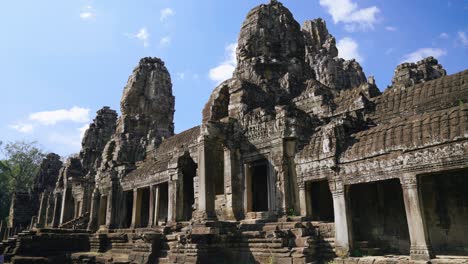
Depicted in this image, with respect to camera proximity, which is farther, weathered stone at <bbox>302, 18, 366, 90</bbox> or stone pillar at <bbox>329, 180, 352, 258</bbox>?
weathered stone at <bbox>302, 18, 366, 90</bbox>

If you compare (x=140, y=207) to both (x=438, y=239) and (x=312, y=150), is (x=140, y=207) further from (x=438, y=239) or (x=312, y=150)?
(x=438, y=239)

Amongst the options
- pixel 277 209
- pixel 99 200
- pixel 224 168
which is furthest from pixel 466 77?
pixel 99 200

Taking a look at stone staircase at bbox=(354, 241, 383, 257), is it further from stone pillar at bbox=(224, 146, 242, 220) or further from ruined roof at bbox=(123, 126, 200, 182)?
ruined roof at bbox=(123, 126, 200, 182)

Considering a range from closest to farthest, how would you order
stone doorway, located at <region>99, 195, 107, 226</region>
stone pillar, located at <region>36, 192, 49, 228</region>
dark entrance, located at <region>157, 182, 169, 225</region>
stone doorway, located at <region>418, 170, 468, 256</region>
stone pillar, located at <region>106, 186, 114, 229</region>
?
1. stone doorway, located at <region>418, 170, 468, 256</region>
2. dark entrance, located at <region>157, 182, 169, 225</region>
3. stone pillar, located at <region>106, 186, 114, 229</region>
4. stone doorway, located at <region>99, 195, 107, 226</region>
5. stone pillar, located at <region>36, 192, 49, 228</region>

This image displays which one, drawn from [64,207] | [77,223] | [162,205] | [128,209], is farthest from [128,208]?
[64,207]

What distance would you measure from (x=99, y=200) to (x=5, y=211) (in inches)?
1362

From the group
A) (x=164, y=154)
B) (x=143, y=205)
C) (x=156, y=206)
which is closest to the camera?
(x=156, y=206)

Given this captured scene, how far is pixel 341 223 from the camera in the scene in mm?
9555

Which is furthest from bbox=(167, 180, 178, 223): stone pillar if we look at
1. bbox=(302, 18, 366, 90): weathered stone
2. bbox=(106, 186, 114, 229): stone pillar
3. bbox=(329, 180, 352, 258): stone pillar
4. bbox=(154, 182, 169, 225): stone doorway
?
bbox=(302, 18, 366, 90): weathered stone

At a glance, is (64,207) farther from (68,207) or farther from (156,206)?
(156,206)

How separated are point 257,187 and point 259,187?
0.09m

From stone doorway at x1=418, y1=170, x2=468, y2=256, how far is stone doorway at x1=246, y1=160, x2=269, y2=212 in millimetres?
5495

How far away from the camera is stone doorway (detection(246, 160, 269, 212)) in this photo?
13752mm

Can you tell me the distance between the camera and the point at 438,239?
993 cm
